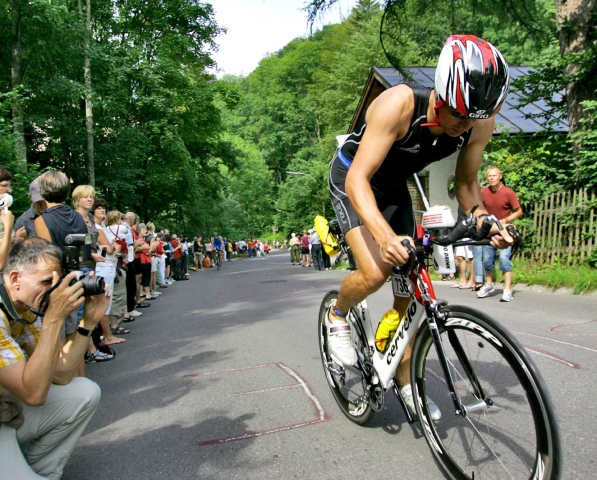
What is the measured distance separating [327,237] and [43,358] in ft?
6.57

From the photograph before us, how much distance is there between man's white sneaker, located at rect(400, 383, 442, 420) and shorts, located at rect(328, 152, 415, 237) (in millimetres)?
958

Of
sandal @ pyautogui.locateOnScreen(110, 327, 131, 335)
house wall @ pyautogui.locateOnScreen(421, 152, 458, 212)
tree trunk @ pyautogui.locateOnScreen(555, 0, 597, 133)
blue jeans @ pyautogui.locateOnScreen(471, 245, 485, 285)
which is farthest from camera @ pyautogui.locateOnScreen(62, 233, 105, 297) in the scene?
house wall @ pyautogui.locateOnScreen(421, 152, 458, 212)

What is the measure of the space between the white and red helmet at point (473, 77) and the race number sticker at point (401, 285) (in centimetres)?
93

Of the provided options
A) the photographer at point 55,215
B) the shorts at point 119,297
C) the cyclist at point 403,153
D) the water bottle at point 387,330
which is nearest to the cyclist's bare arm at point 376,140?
the cyclist at point 403,153

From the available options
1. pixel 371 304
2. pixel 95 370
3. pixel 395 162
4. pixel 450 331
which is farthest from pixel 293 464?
pixel 371 304

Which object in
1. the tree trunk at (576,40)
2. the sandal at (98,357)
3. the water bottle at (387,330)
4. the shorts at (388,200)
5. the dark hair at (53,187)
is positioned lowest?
the sandal at (98,357)

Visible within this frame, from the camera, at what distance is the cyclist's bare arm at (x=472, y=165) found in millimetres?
2861

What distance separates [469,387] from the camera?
7.84 ft

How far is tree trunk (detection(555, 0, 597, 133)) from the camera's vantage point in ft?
34.8

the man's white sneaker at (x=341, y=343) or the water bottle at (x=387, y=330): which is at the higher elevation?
the water bottle at (x=387, y=330)

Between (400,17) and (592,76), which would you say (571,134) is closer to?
(592,76)

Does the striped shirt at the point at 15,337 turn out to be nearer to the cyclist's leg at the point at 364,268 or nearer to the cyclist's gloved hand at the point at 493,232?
the cyclist's leg at the point at 364,268

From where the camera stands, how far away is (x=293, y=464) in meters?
2.92

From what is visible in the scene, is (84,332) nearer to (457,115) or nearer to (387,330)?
(387,330)
